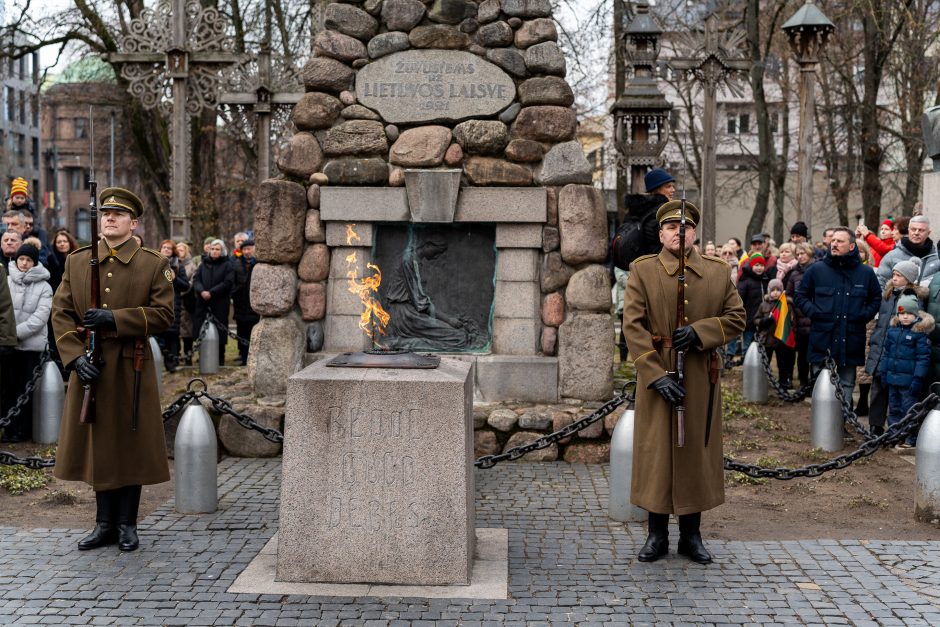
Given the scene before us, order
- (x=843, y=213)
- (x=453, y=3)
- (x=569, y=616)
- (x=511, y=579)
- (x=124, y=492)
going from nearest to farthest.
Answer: (x=569, y=616)
(x=511, y=579)
(x=124, y=492)
(x=453, y=3)
(x=843, y=213)

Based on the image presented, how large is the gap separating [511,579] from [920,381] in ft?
15.6

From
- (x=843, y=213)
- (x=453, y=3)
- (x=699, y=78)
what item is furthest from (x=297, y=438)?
(x=843, y=213)

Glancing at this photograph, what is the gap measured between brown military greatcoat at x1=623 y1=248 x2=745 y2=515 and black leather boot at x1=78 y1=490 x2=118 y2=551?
3.07 metres

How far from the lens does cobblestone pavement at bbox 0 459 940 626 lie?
5164 mm

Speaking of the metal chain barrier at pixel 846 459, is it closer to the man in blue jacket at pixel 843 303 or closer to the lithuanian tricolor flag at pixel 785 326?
the man in blue jacket at pixel 843 303

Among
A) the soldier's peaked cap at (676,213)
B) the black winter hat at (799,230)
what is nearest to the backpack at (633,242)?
the soldier's peaked cap at (676,213)

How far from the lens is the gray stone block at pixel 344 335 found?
9586 millimetres

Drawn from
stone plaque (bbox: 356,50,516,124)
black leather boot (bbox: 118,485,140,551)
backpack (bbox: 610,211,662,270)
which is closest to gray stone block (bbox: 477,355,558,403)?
backpack (bbox: 610,211,662,270)

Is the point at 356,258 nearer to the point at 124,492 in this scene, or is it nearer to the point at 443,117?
the point at 443,117

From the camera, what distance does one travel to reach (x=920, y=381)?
8.82 meters

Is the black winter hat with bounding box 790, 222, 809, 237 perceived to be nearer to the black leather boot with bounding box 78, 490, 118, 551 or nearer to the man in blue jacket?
the man in blue jacket

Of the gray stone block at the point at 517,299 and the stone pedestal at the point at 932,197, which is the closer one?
the gray stone block at the point at 517,299

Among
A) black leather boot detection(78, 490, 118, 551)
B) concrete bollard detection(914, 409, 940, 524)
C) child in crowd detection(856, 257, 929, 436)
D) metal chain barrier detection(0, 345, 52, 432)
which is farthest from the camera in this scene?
child in crowd detection(856, 257, 929, 436)

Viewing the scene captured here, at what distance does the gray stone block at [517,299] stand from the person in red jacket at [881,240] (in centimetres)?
463
